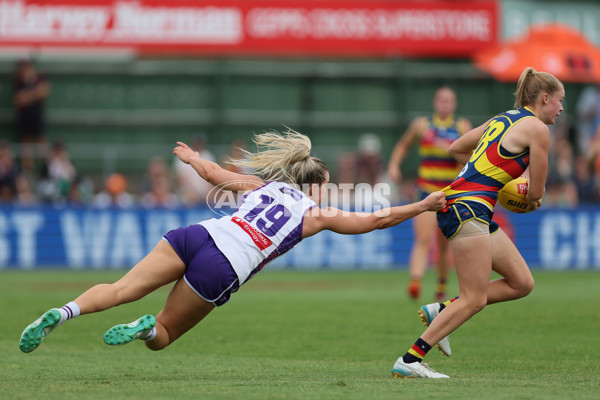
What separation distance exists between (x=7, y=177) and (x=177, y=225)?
344cm

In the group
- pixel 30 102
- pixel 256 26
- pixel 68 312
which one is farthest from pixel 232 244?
pixel 256 26

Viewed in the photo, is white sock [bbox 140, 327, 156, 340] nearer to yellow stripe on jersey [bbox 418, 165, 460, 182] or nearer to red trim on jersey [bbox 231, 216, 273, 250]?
red trim on jersey [bbox 231, 216, 273, 250]

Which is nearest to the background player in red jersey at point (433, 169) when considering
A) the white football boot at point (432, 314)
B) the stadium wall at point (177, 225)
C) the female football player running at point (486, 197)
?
the white football boot at point (432, 314)

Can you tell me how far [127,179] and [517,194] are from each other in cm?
1451

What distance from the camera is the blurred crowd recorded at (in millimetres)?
18656

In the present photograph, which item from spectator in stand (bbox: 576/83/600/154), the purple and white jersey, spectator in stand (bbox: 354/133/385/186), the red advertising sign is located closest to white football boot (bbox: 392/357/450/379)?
the purple and white jersey

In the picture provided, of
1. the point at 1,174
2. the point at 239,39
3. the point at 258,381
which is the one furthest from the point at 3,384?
the point at 239,39

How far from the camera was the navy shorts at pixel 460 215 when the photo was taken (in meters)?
6.82

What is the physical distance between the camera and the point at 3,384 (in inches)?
252

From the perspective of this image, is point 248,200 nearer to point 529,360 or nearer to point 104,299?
point 104,299

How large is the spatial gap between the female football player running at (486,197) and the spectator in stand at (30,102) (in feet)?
48.2

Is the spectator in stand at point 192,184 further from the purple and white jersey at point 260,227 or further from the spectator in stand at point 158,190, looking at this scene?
the purple and white jersey at point 260,227

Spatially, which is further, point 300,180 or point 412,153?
point 412,153

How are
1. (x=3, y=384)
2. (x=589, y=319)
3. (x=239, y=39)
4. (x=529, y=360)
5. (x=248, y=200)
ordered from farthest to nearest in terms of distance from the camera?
(x=239, y=39), (x=589, y=319), (x=529, y=360), (x=248, y=200), (x=3, y=384)
